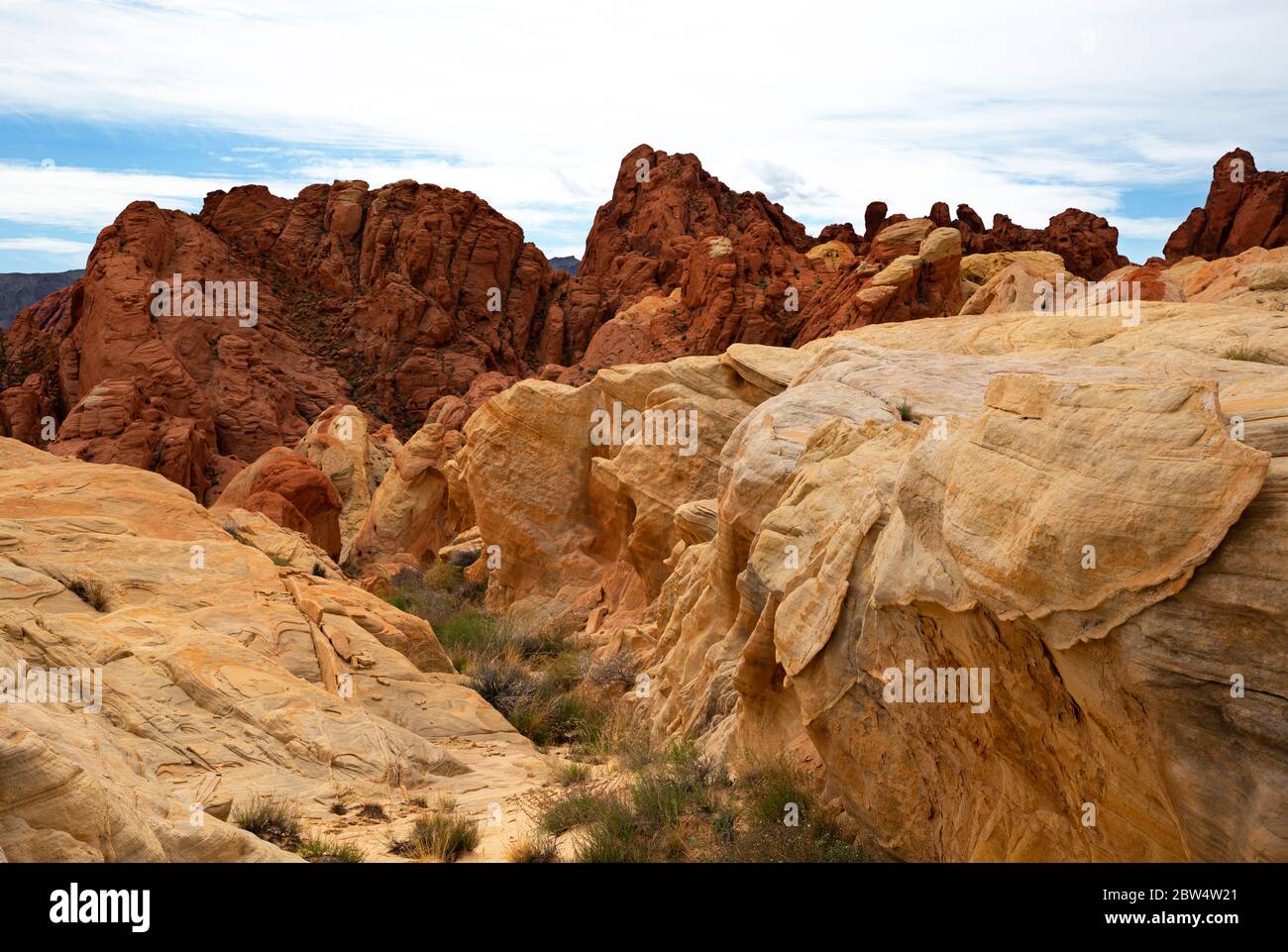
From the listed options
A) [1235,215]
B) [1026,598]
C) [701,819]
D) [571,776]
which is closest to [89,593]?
[571,776]

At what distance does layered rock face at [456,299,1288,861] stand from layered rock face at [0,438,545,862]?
3.12 m

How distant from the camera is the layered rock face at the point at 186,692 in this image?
4445 millimetres

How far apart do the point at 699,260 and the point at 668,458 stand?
29.1 m

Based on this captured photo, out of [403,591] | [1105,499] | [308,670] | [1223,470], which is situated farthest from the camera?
[403,591]

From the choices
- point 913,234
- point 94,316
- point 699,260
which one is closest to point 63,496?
point 913,234

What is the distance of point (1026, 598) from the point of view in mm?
4293

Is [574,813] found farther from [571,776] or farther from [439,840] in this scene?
[571,776]

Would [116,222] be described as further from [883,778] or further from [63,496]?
[883,778]

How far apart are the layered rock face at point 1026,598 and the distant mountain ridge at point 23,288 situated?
133304mm

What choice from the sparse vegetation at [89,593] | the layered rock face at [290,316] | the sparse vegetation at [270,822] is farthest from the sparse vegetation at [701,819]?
the layered rock face at [290,316]

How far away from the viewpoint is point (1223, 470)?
3748 mm

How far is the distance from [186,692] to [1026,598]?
7.16 meters

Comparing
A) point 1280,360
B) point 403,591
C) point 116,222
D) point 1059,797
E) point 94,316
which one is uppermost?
point 116,222

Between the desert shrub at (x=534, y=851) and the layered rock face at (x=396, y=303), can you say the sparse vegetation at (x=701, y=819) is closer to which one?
the desert shrub at (x=534, y=851)
